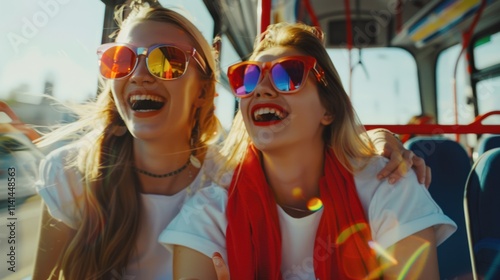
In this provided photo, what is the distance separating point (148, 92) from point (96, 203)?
423 millimetres

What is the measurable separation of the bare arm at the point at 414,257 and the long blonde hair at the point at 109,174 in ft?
2.56

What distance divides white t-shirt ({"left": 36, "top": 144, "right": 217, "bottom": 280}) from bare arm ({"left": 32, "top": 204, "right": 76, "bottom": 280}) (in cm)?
4

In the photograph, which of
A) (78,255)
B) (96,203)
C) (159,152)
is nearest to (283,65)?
(159,152)

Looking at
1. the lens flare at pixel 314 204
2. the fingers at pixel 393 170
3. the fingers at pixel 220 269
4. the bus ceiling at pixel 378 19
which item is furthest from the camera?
the bus ceiling at pixel 378 19

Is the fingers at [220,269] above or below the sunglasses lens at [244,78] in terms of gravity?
below

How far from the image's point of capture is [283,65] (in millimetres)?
1091

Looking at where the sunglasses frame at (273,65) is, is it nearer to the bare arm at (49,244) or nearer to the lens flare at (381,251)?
the lens flare at (381,251)

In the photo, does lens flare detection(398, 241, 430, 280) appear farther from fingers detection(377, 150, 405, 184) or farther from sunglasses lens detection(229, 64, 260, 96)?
sunglasses lens detection(229, 64, 260, 96)

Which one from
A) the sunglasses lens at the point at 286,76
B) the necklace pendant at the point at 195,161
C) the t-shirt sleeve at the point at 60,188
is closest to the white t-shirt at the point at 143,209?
the t-shirt sleeve at the point at 60,188

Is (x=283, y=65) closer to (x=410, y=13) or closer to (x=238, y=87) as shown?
(x=238, y=87)

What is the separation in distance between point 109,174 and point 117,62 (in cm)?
40

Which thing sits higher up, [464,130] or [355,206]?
[464,130]

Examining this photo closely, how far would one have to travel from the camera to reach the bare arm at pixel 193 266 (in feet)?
3.37

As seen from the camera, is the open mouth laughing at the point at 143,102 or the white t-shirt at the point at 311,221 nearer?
the white t-shirt at the point at 311,221
